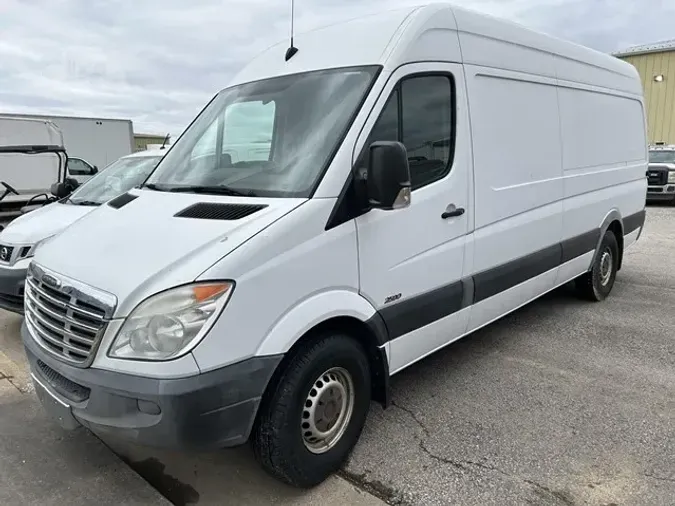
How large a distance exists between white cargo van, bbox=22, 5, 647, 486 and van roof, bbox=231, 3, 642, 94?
17 millimetres

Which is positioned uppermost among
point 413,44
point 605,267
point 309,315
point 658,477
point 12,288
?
point 413,44

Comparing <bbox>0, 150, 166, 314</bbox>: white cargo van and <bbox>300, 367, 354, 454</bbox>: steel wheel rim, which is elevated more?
<bbox>0, 150, 166, 314</bbox>: white cargo van

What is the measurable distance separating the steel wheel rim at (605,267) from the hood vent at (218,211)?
466 cm

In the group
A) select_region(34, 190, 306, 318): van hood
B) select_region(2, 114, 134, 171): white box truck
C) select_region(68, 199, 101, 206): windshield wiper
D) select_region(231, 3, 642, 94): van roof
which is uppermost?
select_region(2, 114, 134, 171): white box truck

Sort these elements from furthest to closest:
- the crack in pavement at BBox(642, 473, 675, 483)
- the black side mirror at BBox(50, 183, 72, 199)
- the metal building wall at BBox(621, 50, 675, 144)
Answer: the metal building wall at BBox(621, 50, 675, 144) < the black side mirror at BBox(50, 183, 72, 199) < the crack in pavement at BBox(642, 473, 675, 483)

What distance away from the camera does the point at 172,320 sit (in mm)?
2375

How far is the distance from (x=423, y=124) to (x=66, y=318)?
2.26 metres

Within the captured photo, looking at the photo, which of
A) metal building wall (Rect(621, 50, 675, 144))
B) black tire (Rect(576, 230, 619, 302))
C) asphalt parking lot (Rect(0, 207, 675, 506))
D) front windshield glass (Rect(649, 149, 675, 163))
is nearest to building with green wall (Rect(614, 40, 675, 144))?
metal building wall (Rect(621, 50, 675, 144))

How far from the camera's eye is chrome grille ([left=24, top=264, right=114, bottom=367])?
248cm

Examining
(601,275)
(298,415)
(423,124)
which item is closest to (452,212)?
(423,124)

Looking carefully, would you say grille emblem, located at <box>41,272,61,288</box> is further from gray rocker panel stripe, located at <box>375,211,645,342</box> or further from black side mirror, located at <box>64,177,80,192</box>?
black side mirror, located at <box>64,177,80,192</box>

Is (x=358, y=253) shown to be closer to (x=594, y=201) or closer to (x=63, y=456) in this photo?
(x=63, y=456)

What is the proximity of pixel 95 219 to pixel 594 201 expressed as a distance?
461 cm

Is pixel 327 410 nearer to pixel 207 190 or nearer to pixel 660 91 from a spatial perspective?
pixel 207 190
